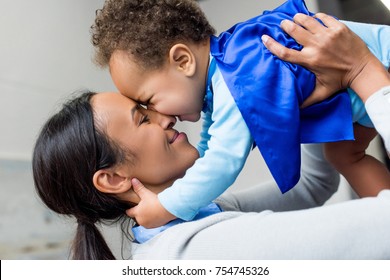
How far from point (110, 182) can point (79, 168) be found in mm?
64

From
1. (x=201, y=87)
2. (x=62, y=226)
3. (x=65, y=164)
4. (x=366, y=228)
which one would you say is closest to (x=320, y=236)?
(x=366, y=228)

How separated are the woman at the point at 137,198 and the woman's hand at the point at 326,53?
0.24 meters

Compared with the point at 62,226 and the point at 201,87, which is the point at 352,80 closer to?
the point at 201,87

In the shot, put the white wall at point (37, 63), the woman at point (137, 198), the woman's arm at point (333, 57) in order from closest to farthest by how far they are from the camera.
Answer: the woman at point (137, 198) < the woman's arm at point (333, 57) < the white wall at point (37, 63)

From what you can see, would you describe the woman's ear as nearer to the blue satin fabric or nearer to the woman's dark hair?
the woman's dark hair

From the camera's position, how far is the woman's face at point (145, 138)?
32.7 inches

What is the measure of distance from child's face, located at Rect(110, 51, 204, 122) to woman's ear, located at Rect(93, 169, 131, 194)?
0.49ft

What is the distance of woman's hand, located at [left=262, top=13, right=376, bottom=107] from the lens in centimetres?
75

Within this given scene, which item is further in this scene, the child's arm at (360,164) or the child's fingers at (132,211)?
the child's arm at (360,164)

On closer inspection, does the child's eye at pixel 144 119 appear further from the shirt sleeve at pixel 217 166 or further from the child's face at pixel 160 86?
the shirt sleeve at pixel 217 166

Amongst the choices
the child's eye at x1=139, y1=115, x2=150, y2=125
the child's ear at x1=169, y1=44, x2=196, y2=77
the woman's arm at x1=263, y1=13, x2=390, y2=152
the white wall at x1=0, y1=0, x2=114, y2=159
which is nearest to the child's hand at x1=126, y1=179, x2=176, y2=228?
the child's eye at x1=139, y1=115, x2=150, y2=125

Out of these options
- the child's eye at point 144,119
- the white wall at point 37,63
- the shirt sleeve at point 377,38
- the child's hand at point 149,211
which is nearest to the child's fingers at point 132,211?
the child's hand at point 149,211

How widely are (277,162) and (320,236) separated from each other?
21 centimetres

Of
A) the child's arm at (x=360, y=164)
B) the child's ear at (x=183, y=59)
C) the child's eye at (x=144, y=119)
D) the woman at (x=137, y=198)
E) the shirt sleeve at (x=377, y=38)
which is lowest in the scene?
the child's arm at (x=360, y=164)
